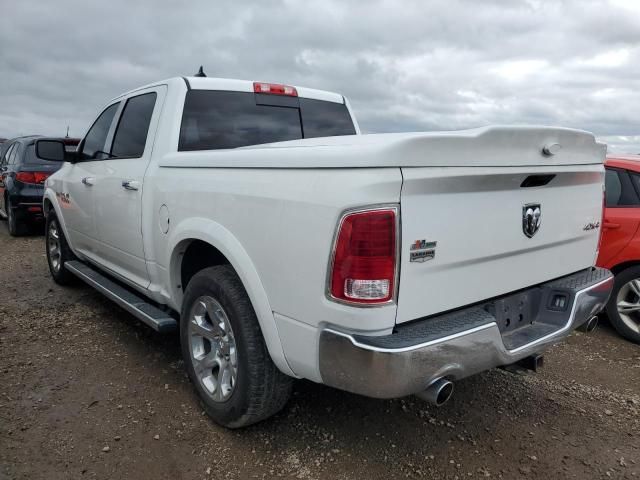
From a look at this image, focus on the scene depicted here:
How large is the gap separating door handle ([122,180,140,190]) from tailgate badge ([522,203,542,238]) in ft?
7.67

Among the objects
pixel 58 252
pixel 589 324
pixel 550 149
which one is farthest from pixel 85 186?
pixel 589 324

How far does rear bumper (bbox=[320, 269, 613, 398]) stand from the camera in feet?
6.28

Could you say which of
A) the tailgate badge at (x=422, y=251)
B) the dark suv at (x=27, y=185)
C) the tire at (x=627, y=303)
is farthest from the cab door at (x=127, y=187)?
the dark suv at (x=27, y=185)

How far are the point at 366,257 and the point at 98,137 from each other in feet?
11.1

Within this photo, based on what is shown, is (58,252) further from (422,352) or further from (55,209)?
(422,352)

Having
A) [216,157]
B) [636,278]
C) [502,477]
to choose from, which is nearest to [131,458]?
[216,157]

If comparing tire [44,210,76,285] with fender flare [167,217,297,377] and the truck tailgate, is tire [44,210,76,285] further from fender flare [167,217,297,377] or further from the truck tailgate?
the truck tailgate

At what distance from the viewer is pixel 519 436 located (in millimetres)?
2797

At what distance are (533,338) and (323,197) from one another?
127 cm

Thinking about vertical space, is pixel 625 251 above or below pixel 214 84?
below

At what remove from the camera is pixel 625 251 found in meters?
4.29

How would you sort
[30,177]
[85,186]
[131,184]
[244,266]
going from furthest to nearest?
[30,177] < [85,186] < [131,184] < [244,266]

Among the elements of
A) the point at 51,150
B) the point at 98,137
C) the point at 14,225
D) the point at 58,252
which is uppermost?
the point at 98,137

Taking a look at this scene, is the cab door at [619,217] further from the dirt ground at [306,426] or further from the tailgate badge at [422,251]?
the tailgate badge at [422,251]
